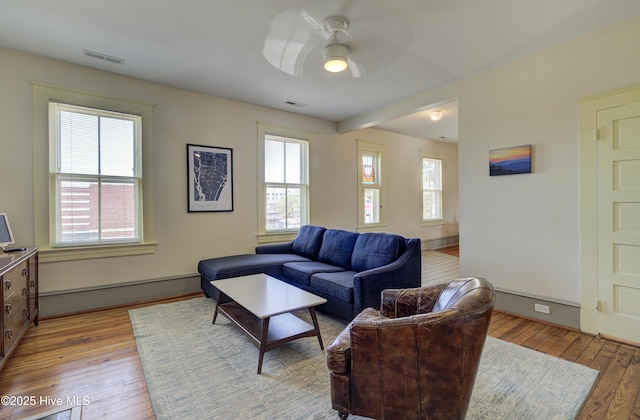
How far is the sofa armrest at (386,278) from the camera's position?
2.72 m

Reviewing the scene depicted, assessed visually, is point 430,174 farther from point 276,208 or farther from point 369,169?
point 276,208

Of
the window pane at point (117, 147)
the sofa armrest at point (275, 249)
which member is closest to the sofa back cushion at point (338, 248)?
the sofa armrest at point (275, 249)

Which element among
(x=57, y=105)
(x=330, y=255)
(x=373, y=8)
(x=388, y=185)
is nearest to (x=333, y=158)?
(x=388, y=185)

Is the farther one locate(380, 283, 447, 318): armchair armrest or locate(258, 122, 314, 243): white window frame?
locate(258, 122, 314, 243): white window frame

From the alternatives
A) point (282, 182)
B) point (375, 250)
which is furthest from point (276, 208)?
point (375, 250)

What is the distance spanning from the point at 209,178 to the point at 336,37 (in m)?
2.60

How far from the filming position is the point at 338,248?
3.83 m

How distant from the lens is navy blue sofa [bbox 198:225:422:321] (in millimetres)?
2816

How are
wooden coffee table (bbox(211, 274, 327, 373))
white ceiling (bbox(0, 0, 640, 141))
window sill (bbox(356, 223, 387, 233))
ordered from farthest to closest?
window sill (bbox(356, 223, 387, 233))
white ceiling (bbox(0, 0, 640, 141))
wooden coffee table (bbox(211, 274, 327, 373))

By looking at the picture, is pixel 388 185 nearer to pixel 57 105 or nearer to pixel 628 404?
pixel 628 404

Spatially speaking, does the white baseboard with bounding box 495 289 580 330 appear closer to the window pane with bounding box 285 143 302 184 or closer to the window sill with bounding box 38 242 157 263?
the window pane with bounding box 285 143 302 184

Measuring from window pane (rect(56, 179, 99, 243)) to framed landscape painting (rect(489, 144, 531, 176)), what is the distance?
460cm

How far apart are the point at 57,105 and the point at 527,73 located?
5.05 m

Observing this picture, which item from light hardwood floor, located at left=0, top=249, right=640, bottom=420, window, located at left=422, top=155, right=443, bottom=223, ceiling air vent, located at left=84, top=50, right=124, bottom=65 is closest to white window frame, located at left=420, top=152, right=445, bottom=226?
window, located at left=422, top=155, right=443, bottom=223
